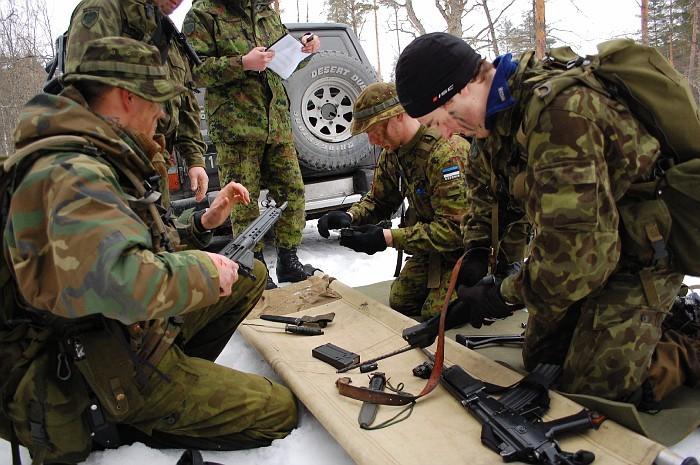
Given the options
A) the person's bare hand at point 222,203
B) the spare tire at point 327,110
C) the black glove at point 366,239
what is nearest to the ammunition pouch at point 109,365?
the person's bare hand at point 222,203

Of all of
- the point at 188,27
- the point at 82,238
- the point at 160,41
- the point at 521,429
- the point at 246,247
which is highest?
the point at 188,27

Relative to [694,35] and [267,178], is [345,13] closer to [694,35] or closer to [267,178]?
[694,35]

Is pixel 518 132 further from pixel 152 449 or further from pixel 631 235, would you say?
pixel 152 449

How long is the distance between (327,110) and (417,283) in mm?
2122

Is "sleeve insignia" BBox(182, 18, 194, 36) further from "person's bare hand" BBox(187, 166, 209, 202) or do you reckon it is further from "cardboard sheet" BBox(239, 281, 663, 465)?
"cardboard sheet" BBox(239, 281, 663, 465)

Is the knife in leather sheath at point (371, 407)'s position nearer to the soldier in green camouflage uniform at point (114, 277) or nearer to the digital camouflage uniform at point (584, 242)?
the soldier in green camouflage uniform at point (114, 277)

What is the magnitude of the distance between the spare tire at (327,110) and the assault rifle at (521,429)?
3109 millimetres

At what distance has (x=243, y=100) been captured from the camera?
4.02 metres

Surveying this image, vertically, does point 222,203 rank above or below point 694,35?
below

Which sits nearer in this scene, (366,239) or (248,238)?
(248,238)

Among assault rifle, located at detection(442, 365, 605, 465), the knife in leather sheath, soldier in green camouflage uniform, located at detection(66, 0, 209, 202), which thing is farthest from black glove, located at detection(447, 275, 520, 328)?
soldier in green camouflage uniform, located at detection(66, 0, 209, 202)

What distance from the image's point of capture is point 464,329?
3.21 metres

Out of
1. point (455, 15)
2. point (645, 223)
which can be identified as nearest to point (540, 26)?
point (455, 15)

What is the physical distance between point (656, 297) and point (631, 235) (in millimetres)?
280
